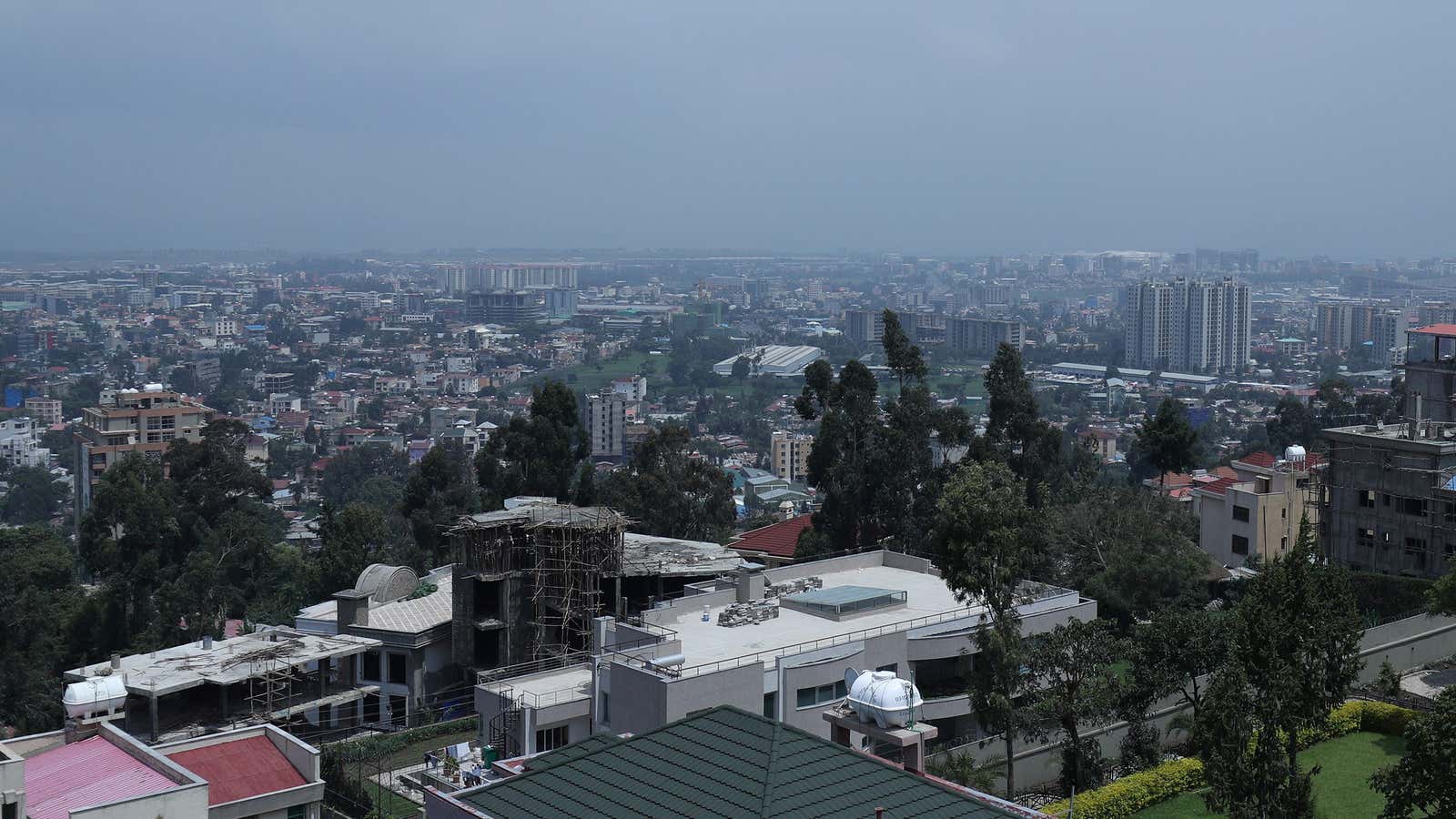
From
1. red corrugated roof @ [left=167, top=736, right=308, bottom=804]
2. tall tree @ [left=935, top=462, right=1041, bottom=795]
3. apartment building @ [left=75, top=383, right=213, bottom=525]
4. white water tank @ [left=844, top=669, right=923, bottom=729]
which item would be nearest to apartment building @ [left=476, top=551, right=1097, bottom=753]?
tall tree @ [left=935, top=462, right=1041, bottom=795]

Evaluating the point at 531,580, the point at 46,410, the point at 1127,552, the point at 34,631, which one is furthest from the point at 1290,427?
the point at 46,410

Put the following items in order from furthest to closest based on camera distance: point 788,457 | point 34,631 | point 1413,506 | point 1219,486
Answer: point 788,457 < point 1219,486 < point 34,631 < point 1413,506

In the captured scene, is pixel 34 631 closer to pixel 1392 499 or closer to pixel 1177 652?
pixel 1177 652

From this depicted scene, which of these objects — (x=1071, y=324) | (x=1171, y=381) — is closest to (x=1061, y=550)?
(x=1171, y=381)

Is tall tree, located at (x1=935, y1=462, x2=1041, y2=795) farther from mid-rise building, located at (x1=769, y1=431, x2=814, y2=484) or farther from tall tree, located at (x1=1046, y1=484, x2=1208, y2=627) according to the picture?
mid-rise building, located at (x1=769, y1=431, x2=814, y2=484)

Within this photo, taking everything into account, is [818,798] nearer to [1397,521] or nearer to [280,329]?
[1397,521]

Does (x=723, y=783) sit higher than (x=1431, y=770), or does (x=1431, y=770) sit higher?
(x=723, y=783)
